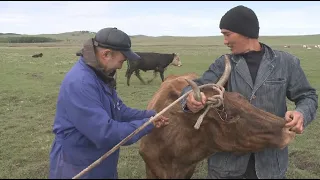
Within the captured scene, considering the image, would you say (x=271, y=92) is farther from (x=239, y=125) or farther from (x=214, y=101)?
(x=214, y=101)

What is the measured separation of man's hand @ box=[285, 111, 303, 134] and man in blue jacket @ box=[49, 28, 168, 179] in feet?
4.30

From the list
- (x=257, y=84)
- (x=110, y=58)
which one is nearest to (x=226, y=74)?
(x=257, y=84)

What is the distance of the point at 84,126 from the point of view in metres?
3.56

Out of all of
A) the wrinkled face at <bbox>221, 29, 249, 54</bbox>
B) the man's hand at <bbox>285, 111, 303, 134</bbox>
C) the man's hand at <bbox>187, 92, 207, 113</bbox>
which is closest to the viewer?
the man's hand at <bbox>285, 111, 303, 134</bbox>

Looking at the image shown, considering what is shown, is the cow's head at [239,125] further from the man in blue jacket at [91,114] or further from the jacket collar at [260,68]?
the man in blue jacket at [91,114]

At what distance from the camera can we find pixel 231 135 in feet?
14.0

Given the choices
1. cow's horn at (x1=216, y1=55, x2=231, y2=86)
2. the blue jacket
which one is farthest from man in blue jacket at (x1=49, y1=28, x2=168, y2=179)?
cow's horn at (x1=216, y1=55, x2=231, y2=86)

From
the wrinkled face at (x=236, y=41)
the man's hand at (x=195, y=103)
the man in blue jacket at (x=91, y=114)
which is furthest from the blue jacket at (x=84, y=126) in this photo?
the wrinkled face at (x=236, y=41)

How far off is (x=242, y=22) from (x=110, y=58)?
140 centimetres

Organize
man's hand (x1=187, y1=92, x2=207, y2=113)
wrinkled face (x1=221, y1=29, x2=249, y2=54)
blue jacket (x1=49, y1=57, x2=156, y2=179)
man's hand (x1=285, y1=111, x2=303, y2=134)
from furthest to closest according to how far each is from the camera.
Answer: wrinkled face (x1=221, y1=29, x2=249, y2=54)
man's hand (x1=187, y1=92, x2=207, y2=113)
man's hand (x1=285, y1=111, x2=303, y2=134)
blue jacket (x1=49, y1=57, x2=156, y2=179)

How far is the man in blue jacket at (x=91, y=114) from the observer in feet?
11.7

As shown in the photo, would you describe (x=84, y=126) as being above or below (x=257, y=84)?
below

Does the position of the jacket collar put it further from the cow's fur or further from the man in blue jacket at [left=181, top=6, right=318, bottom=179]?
the cow's fur

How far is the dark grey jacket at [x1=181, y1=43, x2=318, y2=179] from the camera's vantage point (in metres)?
4.22
